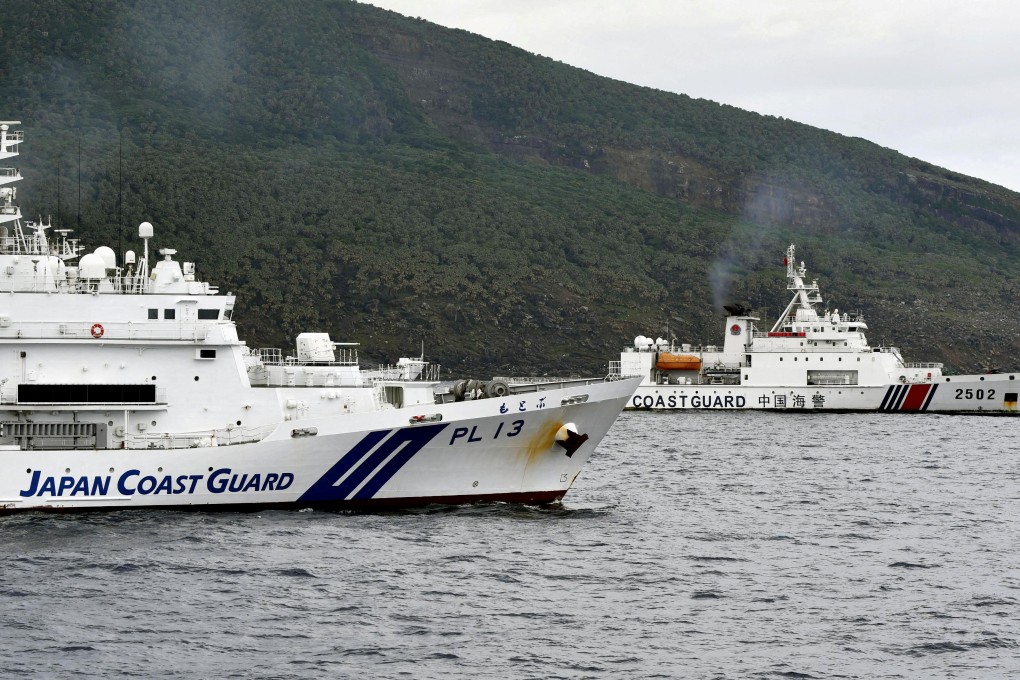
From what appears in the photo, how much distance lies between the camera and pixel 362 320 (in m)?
115

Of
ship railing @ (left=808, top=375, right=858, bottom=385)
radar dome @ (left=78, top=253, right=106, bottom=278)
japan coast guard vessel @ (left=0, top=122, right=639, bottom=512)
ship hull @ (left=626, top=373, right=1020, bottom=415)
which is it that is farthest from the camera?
ship railing @ (left=808, top=375, right=858, bottom=385)

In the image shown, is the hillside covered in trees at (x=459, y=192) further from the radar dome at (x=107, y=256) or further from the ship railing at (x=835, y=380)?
the radar dome at (x=107, y=256)

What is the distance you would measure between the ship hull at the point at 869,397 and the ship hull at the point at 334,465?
4227cm

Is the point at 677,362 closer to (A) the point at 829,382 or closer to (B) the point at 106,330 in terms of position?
(A) the point at 829,382

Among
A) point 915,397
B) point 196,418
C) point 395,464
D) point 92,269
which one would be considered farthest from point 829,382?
point 92,269

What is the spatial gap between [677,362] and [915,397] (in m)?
12.7

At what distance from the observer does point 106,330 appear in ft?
100

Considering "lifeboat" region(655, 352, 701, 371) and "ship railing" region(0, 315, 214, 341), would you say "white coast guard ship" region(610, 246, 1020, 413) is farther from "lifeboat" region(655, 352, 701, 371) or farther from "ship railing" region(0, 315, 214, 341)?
"ship railing" region(0, 315, 214, 341)

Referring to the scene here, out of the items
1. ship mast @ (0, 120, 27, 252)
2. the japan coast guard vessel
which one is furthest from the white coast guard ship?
ship mast @ (0, 120, 27, 252)

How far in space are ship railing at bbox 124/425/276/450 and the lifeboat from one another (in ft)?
160

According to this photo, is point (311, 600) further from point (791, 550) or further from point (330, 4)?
point (330, 4)

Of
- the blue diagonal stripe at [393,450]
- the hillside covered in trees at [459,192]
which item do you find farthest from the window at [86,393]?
the hillside covered in trees at [459,192]

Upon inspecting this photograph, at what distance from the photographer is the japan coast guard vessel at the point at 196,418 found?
29.8 metres

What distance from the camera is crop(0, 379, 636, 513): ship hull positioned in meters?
29.6
